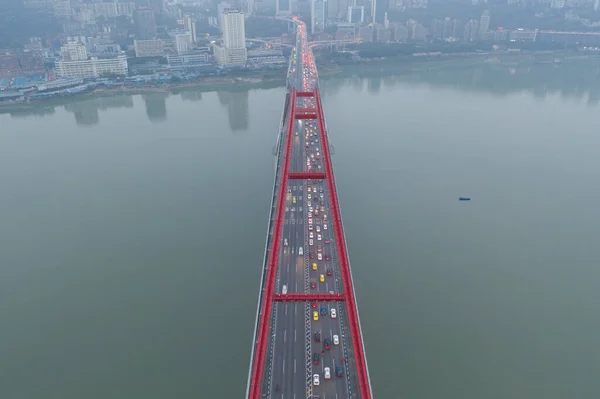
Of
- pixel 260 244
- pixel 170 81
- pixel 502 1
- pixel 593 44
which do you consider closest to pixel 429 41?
pixel 593 44

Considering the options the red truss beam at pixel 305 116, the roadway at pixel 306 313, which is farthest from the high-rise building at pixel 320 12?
the roadway at pixel 306 313

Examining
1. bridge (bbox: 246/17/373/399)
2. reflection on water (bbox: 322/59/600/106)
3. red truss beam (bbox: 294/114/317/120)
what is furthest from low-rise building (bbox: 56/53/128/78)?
bridge (bbox: 246/17/373/399)

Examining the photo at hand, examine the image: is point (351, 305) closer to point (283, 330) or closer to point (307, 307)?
point (307, 307)

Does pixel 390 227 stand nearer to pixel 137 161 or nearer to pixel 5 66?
pixel 137 161

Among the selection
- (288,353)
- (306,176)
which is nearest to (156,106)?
(306,176)

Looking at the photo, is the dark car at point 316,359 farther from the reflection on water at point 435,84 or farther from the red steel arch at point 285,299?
the reflection on water at point 435,84

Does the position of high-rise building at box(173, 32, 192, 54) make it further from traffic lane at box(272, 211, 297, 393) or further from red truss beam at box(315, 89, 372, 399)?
traffic lane at box(272, 211, 297, 393)
